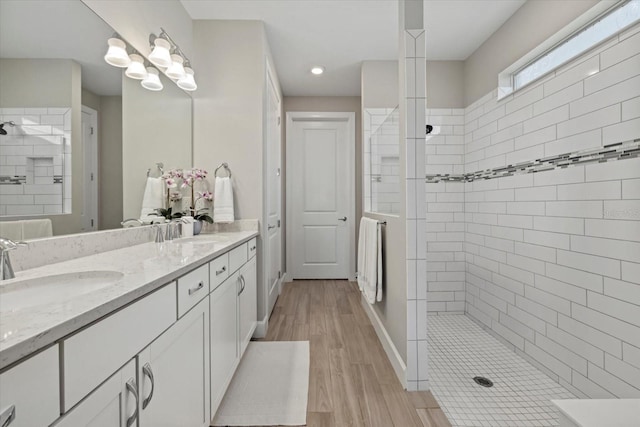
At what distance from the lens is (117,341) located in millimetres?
702

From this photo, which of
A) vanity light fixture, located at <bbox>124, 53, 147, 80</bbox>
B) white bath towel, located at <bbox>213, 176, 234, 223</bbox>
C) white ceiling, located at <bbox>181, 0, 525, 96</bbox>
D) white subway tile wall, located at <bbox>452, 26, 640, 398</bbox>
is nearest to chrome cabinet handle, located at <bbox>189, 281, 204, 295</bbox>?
white bath towel, located at <bbox>213, 176, 234, 223</bbox>

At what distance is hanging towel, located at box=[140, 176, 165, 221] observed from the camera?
1910 mm

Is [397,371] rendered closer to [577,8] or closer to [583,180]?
[583,180]

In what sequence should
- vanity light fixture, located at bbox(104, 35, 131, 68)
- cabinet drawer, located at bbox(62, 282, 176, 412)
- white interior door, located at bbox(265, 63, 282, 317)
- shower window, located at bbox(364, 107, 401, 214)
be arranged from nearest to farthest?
cabinet drawer, located at bbox(62, 282, 176, 412)
vanity light fixture, located at bbox(104, 35, 131, 68)
shower window, located at bbox(364, 107, 401, 214)
white interior door, located at bbox(265, 63, 282, 317)

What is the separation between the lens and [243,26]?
2518 mm

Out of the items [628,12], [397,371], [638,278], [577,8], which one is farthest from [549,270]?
[577,8]

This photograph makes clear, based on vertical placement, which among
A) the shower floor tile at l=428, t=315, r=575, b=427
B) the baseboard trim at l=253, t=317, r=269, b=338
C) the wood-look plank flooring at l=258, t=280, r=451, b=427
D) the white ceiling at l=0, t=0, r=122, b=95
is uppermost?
the white ceiling at l=0, t=0, r=122, b=95

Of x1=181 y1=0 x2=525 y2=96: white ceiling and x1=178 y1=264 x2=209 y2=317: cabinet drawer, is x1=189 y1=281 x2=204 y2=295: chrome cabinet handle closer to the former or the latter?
x1=178 y1=264 x2=209 y2=317: cabinet drawer

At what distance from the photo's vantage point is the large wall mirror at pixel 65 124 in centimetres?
108

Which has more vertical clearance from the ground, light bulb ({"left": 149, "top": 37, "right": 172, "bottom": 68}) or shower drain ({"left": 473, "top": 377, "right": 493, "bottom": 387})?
light bulb ({"left": 149, "top": 37, "right": 172, "bottom": 68})

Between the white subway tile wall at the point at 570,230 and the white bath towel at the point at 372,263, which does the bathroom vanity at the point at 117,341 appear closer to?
the white bath towel at the point at 372,263

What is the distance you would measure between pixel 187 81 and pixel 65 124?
116 cm

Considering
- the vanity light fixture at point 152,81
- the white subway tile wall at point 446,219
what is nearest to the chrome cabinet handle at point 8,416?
the vanity light fixture at point 152,81

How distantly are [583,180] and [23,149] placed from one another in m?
2.62
